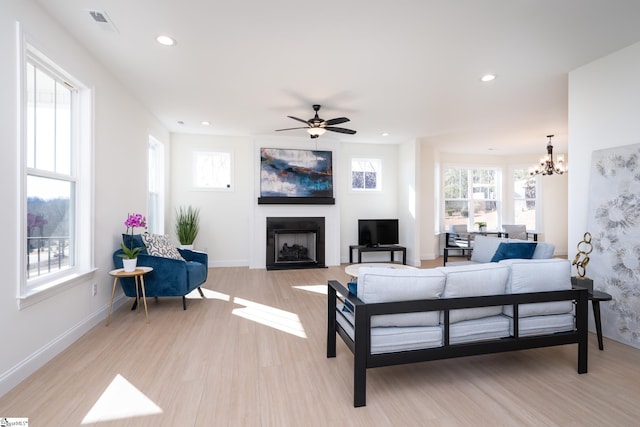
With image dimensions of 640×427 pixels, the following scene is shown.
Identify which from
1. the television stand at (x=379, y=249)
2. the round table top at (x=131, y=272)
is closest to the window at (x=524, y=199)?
the television stand at (x=379, y=249)

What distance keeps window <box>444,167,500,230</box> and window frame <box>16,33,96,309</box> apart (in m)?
7.82

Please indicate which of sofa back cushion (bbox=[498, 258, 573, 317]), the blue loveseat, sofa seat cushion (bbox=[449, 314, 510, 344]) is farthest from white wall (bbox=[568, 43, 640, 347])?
the blue loveseat

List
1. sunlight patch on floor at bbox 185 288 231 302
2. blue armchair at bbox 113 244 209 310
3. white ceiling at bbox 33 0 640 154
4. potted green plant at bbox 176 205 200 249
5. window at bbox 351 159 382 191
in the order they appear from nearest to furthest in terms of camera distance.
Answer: white ceiling at bbox 33 0 640 154, blue armchair at bbox 113 244 209 310, sunlight patch on floor at bbox 185 288 231 302, potted green plant at bbox 176 205 200 249, window at bbox 351 159 382 191

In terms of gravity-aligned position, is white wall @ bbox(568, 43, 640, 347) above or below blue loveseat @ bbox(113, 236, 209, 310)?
above

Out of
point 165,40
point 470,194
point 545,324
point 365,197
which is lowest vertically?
point 545,324

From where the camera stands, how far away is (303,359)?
2602 millimetres

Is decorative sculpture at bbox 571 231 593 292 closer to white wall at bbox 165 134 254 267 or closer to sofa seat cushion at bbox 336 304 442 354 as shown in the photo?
sofa seat cushion at bbox 336 304 442 354

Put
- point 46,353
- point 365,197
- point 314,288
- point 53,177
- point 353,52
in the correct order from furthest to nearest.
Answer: point 365,197, point 314,288, point 353,52, point 53,177, point 46,353

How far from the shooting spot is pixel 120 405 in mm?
1965

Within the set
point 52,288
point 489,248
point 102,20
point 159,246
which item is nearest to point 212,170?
point 159,246

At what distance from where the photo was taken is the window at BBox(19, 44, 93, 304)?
8.09 feet

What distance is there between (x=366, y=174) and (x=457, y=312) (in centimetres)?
561

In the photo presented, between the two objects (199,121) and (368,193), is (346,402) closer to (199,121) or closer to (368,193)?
(199,121)

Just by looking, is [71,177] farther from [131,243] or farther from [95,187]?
[131,243]
